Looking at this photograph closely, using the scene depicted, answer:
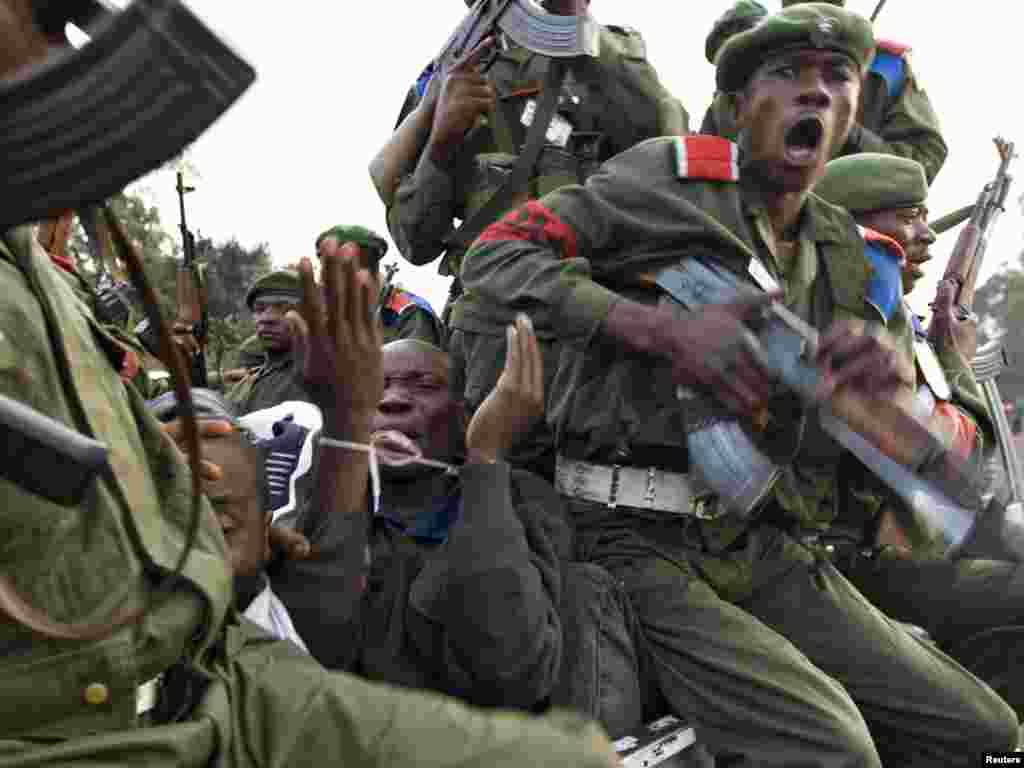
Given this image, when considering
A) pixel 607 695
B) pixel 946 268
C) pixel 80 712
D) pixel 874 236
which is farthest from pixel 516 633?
pixel 946 268

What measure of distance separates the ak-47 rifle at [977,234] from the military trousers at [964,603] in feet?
4.67

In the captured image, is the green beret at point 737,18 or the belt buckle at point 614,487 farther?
the green beret at point 737,18

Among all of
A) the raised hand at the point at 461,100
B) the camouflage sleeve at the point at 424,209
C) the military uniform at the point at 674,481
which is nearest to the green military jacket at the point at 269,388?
the camouflage sleeve at the point at 424,209

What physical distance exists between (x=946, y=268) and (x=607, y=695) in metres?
3.08

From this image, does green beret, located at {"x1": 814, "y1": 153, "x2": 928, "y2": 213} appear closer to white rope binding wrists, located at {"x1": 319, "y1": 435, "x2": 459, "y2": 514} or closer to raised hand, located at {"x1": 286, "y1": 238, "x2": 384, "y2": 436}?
white rope binding wrists, located at {"x1": 319, "y1": 435, "x2": 459, "y2": 514}

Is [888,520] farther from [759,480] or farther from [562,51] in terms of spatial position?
[562,51]

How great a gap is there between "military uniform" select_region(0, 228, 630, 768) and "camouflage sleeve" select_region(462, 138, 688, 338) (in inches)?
44.0

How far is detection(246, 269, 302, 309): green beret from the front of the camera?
636cm

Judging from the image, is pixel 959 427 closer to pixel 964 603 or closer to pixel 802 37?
pixel 964 603

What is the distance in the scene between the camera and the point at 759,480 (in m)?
2.91

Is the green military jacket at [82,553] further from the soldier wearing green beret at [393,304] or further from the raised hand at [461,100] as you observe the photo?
the soldier wearing green beret at [393,304]

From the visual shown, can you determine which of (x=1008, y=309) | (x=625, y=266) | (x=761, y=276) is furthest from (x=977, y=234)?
(x=1008, y=309)

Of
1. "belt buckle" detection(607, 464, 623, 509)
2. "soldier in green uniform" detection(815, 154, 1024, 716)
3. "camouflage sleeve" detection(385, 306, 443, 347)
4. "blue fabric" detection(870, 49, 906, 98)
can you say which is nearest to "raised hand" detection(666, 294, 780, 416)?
"belt buckle" detection(607, 464, 623, 509)

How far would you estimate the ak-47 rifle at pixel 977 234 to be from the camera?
513 centimetres
